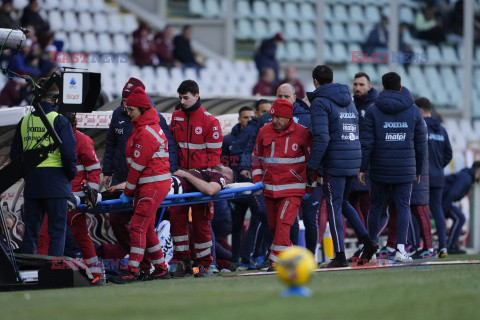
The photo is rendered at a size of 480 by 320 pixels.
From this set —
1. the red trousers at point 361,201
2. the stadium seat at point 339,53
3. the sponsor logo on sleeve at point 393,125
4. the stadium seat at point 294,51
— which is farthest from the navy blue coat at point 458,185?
the stadium seat at point 339,53

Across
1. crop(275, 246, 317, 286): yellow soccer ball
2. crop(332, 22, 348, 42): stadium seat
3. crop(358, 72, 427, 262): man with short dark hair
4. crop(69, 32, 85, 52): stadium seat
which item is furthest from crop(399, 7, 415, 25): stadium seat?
crop(275, 246, 317, 286): yellow soccer ball

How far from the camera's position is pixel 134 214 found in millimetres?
10219

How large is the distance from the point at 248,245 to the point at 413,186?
2.25m

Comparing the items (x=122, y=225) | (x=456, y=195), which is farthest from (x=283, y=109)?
(x=456, y=195)

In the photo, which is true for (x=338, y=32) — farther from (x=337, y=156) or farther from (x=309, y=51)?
(x=337, y=156)

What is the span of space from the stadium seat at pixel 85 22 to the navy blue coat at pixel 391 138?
516 inches

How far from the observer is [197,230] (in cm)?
1106

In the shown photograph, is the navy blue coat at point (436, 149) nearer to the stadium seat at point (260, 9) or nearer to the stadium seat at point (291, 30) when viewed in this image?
the stadium seat at point (291, 30)

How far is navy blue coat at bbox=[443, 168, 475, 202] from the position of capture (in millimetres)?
16219

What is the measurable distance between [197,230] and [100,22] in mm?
14558

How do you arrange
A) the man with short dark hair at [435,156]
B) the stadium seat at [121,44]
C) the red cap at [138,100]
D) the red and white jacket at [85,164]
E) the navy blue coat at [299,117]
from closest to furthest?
1. the red cap at [138,100]
2. the red and white jacket at [85,164]
3. the navy blue coat at [299,117]
4. the man with short dark hair at [435,156]
5. the stadium seat at [121,44]

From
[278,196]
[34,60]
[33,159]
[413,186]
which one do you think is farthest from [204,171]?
[34,60]

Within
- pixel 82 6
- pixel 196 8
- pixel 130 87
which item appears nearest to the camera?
pixel 130 87

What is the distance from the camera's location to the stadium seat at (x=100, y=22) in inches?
967
